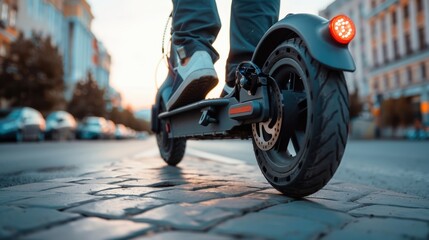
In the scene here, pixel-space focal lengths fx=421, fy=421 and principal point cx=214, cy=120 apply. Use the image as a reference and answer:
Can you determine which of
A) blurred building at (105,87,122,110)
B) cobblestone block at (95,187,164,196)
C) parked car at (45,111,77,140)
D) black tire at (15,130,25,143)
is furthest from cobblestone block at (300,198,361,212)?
blurred building at (105,87,122,110)

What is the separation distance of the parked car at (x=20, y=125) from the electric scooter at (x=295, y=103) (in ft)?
48.7

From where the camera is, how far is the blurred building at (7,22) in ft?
95.6

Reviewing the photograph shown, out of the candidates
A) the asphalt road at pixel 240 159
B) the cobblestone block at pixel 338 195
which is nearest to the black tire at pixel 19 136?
the asphalt road at pixel 240 159

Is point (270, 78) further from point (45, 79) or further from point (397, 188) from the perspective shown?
point (45, 79)

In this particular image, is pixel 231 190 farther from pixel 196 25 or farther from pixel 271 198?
pixel 196 25

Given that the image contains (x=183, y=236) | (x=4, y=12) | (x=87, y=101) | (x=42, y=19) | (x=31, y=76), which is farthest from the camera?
(x=42, y=19)

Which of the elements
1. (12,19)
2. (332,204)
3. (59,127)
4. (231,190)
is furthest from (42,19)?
(332,204)

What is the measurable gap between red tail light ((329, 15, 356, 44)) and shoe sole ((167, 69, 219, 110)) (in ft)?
3.12

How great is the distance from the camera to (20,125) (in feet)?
51.8

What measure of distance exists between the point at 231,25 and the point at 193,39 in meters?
0.28

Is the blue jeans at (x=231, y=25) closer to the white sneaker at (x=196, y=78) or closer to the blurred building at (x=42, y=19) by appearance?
the white sneaker at (x=196, y=78)

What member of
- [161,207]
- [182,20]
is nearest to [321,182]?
[161,207]

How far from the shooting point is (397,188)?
2.87 m

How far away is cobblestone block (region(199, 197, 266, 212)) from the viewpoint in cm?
171
